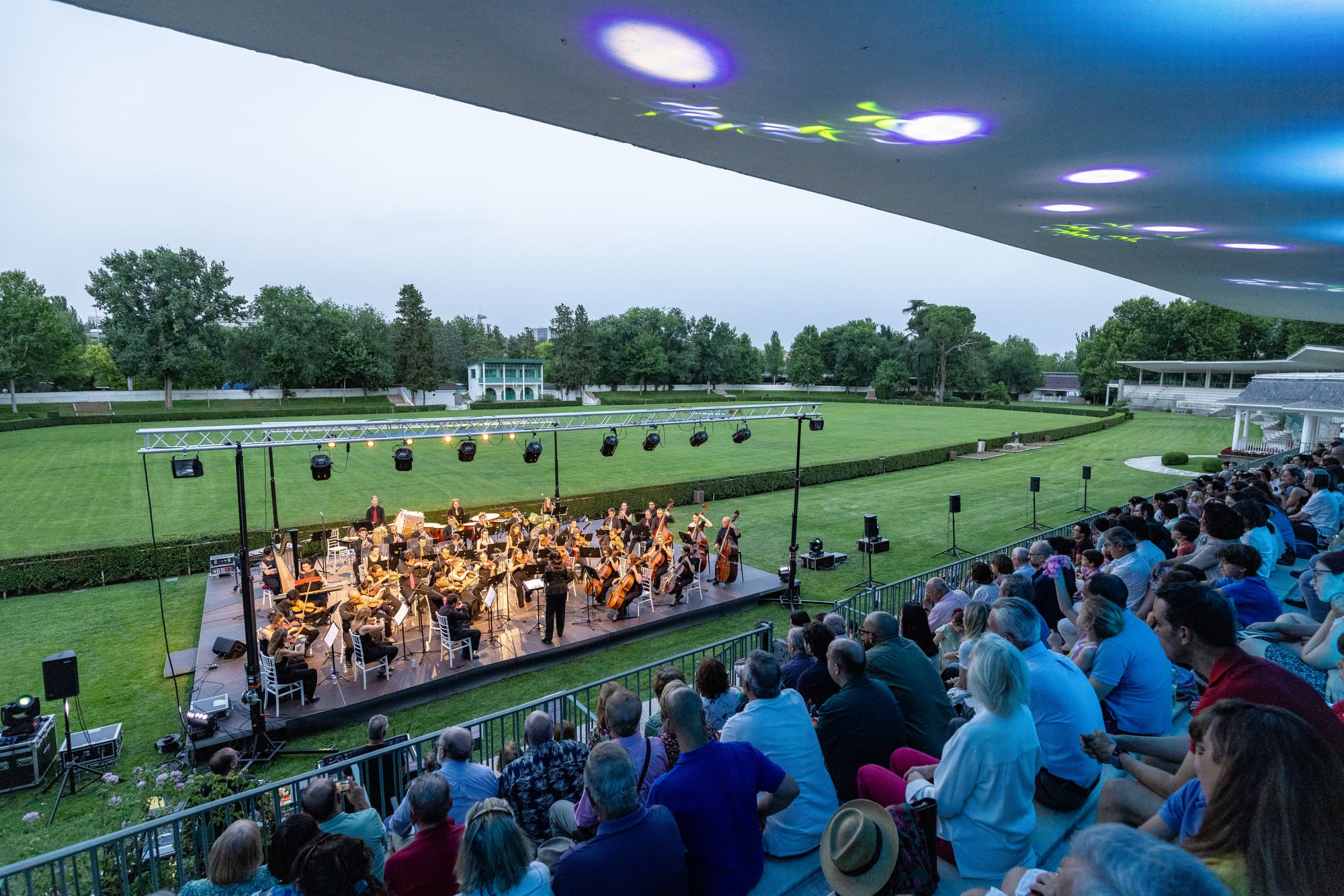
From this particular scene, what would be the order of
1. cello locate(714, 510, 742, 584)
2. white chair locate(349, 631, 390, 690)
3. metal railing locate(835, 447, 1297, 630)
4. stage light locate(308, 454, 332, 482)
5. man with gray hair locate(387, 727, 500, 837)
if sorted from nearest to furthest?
man with gray hair locate(387, 727, 500, 837)
metal railing locate(835, 447, 1297, 630)
white chair locate(349, 631, 390, 690)
stage light locate(308, 454, 332, 482)
cello locate(714, 510, 742, 584)

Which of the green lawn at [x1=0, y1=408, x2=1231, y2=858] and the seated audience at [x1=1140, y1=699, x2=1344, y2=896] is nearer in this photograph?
the seated audience at [x1=1140, y1=699, x2=1344, y2=896]

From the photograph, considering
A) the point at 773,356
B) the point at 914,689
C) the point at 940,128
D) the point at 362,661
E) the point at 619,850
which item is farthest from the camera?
the point at 773,356

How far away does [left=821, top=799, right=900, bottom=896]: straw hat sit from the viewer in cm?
250

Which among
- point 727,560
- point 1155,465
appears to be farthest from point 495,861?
point 1155,465

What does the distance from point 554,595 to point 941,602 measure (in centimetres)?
610

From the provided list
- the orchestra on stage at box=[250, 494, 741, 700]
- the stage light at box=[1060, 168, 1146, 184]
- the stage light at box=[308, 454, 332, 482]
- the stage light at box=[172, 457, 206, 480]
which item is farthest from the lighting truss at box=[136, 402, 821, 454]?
the stage light at box=[1060, 168, 1146, 184]

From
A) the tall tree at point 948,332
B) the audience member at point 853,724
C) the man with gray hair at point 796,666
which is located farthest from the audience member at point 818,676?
the tall tree at point 948,332

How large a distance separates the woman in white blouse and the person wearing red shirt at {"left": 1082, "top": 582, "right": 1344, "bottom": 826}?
0.34m

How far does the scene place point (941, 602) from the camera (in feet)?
21.6

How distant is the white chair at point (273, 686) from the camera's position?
830 cm

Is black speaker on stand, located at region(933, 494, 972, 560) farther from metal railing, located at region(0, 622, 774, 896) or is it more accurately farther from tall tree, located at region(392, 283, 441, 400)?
tall tree, located at region(392, 283, 441, 400)

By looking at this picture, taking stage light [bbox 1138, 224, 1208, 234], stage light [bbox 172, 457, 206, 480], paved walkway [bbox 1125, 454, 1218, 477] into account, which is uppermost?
stage light [bbox 1138, 224, 1208, 234]

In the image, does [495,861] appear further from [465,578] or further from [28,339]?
[28,339]

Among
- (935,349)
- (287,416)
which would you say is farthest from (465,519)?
(935,349)
